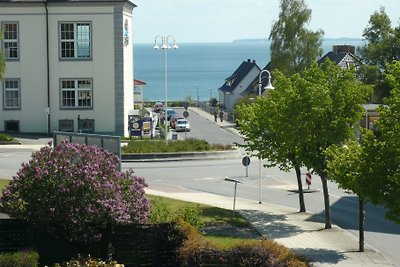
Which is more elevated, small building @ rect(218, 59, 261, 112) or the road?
small building @ rect(218, 59, 261, 112)

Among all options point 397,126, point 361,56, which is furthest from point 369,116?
point 397,126

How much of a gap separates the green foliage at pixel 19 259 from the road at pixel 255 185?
1054 cm

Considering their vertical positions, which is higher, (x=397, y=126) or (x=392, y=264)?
(x=397, y=126)

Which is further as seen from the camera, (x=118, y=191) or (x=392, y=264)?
(x=392, y=264)

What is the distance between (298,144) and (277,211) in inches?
167

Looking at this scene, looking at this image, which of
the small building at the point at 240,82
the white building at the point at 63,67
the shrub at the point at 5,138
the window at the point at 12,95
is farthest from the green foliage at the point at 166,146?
the small building at the point at 240,82

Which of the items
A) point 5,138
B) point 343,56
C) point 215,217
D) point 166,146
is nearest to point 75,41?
point 5,138

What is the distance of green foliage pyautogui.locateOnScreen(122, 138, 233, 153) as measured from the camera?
46.6m

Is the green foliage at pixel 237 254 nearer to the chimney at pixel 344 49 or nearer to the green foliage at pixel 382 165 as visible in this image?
the green foliage at pixel 382 165

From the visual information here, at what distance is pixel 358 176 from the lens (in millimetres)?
22797

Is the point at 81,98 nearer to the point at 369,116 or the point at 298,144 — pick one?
the point at 369,116

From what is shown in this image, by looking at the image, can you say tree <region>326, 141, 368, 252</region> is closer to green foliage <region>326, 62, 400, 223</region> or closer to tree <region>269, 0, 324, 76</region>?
green foliage <region>326, 62, 400, 223</region>

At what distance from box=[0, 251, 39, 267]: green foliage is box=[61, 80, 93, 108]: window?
34.8 meters

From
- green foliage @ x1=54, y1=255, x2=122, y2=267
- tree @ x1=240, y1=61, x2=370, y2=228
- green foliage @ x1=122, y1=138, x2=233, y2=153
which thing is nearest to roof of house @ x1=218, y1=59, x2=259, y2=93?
green foliage @ x1=122, y1=138, x2=233, y2=153
